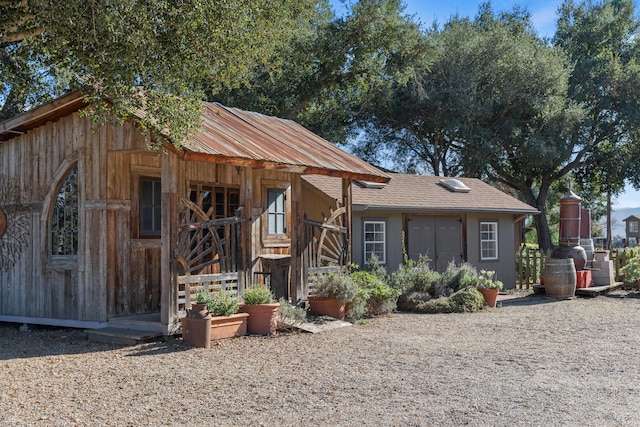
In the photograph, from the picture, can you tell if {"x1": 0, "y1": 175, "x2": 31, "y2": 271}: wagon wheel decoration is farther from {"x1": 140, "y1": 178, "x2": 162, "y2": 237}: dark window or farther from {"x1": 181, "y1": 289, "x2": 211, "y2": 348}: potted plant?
{"x1": 181, "y1": 289, "x2": 211, "y2": 348}: potted plant

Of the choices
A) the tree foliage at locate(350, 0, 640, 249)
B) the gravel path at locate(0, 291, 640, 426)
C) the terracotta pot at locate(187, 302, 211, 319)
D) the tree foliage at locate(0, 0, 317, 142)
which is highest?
the tree foliage at locate(350, 0, 640, 249)

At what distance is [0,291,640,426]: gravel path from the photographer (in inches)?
218

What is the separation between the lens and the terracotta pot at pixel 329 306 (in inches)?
448

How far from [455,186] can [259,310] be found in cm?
1085

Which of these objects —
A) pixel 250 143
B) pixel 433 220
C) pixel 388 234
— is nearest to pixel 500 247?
pixel 433 220

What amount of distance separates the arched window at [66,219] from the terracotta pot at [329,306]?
13.4 feet

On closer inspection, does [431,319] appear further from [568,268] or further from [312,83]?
[312,83]

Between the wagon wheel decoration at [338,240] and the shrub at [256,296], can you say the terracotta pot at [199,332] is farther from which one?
the wagon wheel decoration at [338,240]

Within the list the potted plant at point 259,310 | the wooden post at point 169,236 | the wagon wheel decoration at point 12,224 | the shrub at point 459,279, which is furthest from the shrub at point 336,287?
the wagon wheel decoration at point 12,224

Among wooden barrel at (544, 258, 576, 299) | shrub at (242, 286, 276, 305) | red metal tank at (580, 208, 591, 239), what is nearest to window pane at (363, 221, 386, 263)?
wooden barrel at (544, 258, 576, 299)

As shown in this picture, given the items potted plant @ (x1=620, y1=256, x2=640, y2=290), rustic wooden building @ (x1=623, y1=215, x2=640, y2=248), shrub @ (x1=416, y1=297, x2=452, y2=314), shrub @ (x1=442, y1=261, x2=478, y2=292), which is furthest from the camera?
rustic wooden building @ (x1=623, y1=215, x2=640, y2=248)

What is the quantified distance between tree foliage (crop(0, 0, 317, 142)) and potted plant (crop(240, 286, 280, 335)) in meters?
2.74

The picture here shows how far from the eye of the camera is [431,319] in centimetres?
1207

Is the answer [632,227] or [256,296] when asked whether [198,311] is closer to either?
[256,296]
